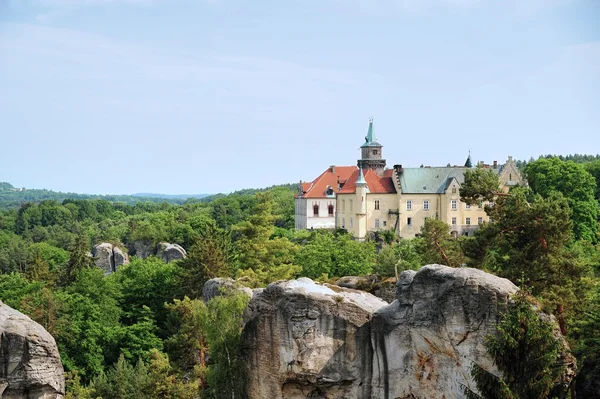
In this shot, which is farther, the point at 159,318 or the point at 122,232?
the point at 122,232

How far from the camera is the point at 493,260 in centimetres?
3253

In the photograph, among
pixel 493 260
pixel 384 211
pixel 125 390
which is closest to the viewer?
pixel 493 260

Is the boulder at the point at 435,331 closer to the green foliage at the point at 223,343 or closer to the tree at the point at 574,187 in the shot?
the green foliage at the point at 223,343

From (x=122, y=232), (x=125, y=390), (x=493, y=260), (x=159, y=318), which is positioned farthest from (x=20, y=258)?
(x=493, y=260)

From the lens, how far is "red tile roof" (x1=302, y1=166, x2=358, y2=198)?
82125 millimetres

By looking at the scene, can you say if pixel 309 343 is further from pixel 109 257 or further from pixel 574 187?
pixel 109 257

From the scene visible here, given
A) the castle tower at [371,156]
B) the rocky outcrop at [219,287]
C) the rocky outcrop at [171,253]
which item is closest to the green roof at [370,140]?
the castle tower at [371,156]

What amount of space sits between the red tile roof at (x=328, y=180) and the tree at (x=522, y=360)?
61.2 m

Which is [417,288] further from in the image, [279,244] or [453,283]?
[279,244]

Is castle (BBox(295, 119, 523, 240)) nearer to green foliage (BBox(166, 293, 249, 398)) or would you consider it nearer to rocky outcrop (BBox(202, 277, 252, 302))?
rocky outcrop (BBox(202, 277, 252, 302))

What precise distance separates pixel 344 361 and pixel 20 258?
7676 centimetres

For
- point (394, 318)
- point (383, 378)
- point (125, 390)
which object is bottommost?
point (125, 390)

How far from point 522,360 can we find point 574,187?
161 feet

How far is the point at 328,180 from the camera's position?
83312mm
